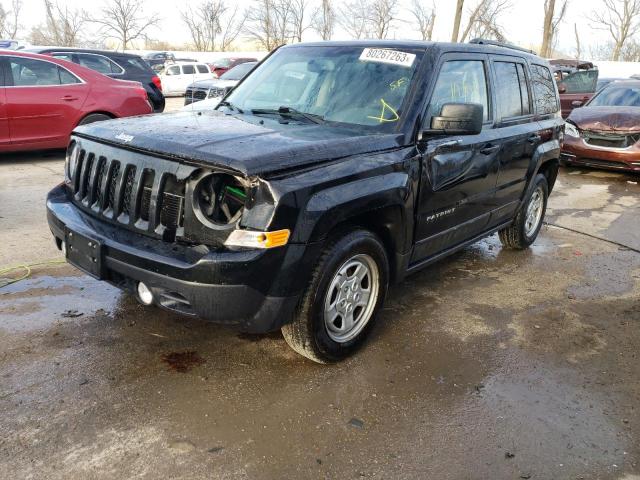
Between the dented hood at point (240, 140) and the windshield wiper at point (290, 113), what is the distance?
0.43 feet

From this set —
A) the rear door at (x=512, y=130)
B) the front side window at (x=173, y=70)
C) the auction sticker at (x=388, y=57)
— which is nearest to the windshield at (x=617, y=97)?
the rear door at (x=512, y=130)

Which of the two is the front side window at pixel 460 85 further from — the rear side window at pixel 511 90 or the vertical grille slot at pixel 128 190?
the vertical grille slot at pixel 128 190

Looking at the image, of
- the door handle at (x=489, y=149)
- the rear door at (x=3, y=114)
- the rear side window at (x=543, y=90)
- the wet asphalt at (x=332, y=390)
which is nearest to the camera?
the wet asphalt at (x=332, y=390)

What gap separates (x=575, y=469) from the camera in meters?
2.60

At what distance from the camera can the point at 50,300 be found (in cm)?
397

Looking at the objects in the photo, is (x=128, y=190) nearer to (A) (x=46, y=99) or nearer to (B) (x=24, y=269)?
(B) (x=24, y=269)

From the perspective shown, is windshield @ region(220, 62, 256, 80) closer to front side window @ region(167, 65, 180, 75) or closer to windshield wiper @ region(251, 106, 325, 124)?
front side window @ region(167, 65, 180, 75)

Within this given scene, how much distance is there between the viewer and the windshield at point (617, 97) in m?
10.6

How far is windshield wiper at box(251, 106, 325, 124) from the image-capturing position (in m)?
3.66

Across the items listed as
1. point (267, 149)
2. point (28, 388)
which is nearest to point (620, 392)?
point (267, 149)

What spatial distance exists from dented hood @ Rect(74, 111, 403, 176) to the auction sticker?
0.62 m

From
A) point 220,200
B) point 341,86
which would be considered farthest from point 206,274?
point 341,86

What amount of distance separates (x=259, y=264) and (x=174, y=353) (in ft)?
3.58

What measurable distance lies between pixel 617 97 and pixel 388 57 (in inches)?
354
